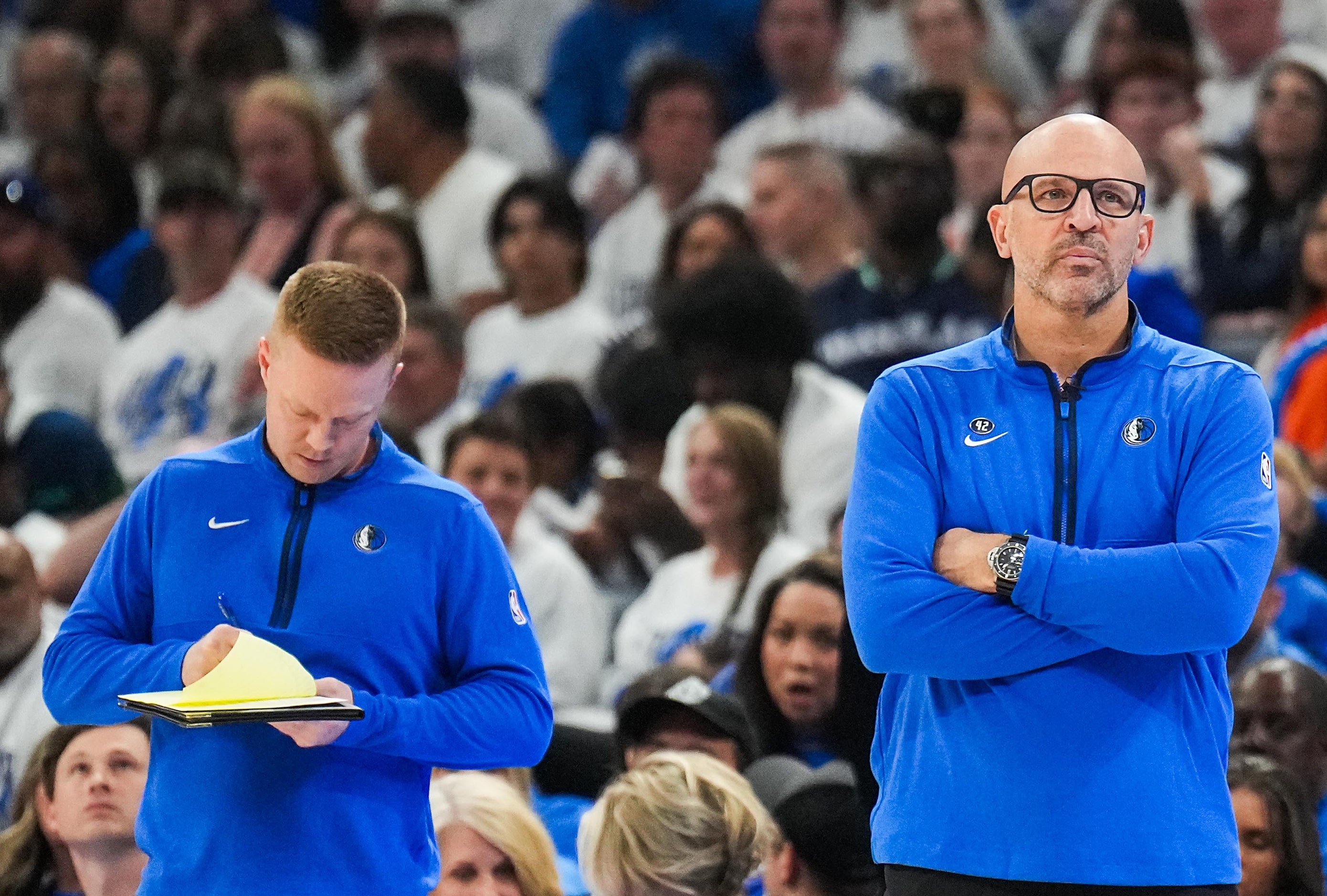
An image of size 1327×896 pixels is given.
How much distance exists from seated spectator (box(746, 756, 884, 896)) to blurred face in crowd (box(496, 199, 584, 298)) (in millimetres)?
4015

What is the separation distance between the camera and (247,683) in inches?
124

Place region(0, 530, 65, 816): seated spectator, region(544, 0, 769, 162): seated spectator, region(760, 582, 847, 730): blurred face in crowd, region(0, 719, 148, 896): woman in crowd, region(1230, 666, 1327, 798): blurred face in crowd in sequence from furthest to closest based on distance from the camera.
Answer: region(544, 0, 769, 162): seated spectator → region(0, 530, 65, 816): seated spectator → region(760, 582, 847, 730): blurred face in crowd → region(1230, 666, 1327, 798): blurred face in crowd → region(0, 719, 148, 896): woman in crowd

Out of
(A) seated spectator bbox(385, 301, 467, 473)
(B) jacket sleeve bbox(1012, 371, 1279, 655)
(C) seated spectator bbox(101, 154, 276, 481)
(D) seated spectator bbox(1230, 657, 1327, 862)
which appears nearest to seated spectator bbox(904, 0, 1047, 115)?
(A) seated spectator bbox(385, 301, 467, 473)

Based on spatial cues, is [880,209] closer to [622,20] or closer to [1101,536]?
[622,20]

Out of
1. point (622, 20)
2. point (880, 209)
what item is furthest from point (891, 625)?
point (622, 20)

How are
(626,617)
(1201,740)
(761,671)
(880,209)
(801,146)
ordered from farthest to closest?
(801,146) < (880,209) < (626,617) < (761,671) < (1201,740)

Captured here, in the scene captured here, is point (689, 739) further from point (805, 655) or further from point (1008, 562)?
point (1008, 562)

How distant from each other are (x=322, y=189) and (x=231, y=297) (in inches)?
33.5

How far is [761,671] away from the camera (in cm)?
567

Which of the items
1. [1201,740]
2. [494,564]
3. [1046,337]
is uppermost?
[1046,337]

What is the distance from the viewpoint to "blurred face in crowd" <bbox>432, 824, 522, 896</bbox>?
4586 millimetres

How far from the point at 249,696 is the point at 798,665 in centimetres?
261

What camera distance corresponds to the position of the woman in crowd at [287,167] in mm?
9148

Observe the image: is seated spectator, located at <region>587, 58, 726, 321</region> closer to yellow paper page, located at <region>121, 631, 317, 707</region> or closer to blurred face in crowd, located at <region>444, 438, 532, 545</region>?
blurred face in crowd, located at <region>444, 438, 532, 545</region>
